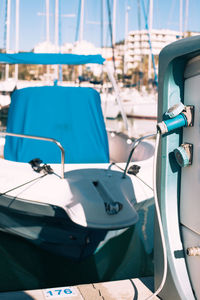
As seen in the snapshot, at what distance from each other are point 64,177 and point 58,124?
118 cm

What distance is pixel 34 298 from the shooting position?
7.23 ft

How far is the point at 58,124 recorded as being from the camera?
5242mm

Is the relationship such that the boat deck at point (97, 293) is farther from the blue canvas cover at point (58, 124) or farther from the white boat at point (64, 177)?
the blue canvas cover at point (58, 124)

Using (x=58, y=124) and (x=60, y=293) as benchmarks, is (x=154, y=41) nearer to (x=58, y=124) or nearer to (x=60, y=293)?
(x=58, y=124)

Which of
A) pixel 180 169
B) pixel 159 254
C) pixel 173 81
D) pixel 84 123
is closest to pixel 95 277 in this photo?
pixel 84 123

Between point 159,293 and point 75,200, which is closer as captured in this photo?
point 159,293

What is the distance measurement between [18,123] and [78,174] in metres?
1.46

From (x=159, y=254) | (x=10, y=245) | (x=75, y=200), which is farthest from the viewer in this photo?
(x=10, y=245)

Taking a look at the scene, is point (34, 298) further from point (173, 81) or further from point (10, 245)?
point (10, 245)

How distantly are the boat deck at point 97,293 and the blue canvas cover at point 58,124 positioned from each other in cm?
292

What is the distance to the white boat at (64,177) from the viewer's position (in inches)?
152

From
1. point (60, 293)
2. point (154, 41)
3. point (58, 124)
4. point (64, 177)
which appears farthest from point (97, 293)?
point (154, 41)

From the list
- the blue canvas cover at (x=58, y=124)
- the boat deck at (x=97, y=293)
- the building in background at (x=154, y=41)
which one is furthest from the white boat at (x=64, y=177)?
the building in background at (x=154, y=41)

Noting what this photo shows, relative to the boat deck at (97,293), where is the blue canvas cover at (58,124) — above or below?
above
